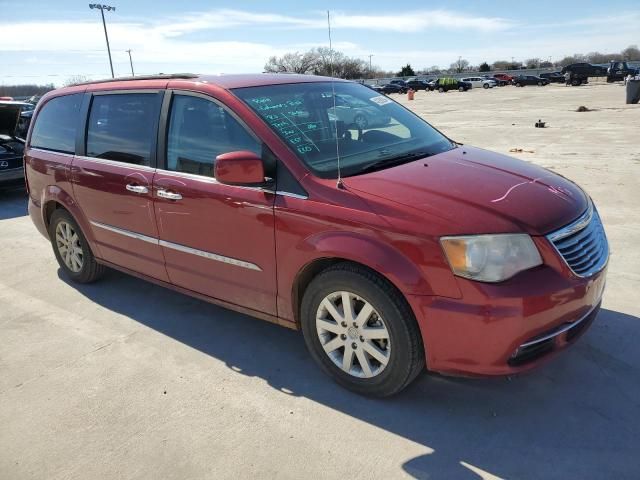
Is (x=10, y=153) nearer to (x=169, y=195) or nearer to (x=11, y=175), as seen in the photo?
(x=11, y=175)

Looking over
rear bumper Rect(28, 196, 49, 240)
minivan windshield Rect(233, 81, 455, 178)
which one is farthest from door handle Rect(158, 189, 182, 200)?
rear bumper Rect(28, 196, 49, 240)

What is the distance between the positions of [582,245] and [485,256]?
0.68m

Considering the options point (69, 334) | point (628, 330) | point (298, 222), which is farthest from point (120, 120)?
point (628, 330)

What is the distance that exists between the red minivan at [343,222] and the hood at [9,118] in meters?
4.45

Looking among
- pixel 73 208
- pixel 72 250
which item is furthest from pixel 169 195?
pixel 72 250

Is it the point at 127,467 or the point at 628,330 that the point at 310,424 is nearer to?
the point at 127,467

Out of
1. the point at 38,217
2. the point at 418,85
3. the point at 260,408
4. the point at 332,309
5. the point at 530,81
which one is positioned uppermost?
the point at 418,85

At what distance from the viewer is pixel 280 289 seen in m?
3.21

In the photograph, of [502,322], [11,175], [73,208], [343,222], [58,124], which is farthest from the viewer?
[11,175]

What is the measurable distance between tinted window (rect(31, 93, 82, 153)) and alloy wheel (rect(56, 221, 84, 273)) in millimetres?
732

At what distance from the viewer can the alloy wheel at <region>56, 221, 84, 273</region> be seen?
487 centimetres

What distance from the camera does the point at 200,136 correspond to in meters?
3.54

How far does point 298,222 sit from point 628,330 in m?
2.39

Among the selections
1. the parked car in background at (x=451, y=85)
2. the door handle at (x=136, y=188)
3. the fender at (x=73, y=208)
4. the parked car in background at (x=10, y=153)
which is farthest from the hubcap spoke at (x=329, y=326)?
the parked car in background at (x=451, y=85)
